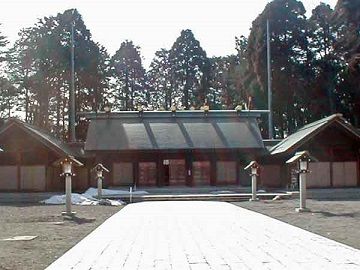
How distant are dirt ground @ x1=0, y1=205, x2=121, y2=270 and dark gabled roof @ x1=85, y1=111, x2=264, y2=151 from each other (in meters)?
14.2

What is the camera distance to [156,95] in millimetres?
57281

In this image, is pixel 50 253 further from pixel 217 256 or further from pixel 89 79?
pixel 89 79

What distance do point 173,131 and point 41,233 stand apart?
892 inches

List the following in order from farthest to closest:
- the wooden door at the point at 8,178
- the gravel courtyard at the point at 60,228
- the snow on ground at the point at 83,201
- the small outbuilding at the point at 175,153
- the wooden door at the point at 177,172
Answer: the wooden door at the point at 177,172 < the small outbuilding at the point at 175,153 < the wooden door at the point at 8,178 < the snow on ground at the point at 83,201 < the gravel courtyard at the point at 60,228

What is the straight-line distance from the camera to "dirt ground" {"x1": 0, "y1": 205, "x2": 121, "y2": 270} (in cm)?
888

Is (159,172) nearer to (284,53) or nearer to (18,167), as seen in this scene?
(18,167)

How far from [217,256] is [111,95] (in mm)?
46248

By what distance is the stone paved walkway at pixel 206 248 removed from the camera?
26.6 ft

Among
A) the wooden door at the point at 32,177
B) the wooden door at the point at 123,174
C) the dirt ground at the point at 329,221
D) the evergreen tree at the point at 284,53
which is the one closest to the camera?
the dirt ground at the point at 329,221

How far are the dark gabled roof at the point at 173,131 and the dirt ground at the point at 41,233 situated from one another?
1416cm

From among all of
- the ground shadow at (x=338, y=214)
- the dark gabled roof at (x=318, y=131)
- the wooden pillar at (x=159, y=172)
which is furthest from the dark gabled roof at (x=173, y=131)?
the ground shadow at (x=338, y=214)

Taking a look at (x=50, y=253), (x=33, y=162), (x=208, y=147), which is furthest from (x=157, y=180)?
(x=50, y=253)

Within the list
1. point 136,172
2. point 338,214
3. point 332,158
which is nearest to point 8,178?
point 136,172

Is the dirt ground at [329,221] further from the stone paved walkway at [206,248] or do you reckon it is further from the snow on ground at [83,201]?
→ the snow on ground at [83,201]
